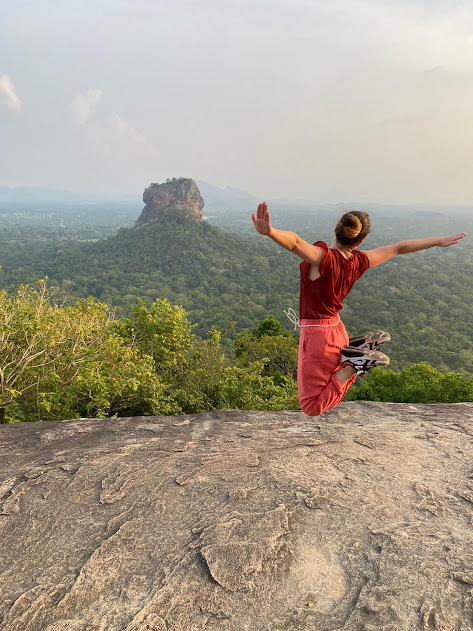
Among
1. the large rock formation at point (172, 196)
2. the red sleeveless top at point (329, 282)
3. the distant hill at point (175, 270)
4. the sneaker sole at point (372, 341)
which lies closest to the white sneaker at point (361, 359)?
the sneaker sole at point (372, 341)

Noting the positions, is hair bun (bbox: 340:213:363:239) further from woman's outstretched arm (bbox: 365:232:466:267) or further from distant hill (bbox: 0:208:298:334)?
distant hill (bbox: 0:208:298:334)

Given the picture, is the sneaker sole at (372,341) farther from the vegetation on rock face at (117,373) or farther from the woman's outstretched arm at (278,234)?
the vegetation on rock face at (117,373)

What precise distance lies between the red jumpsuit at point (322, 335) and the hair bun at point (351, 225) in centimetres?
24

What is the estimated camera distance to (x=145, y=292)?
71.8 m

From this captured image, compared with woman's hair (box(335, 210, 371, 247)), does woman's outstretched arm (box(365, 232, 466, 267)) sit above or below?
below

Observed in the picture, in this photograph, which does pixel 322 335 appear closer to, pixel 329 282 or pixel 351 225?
pixel 329 282

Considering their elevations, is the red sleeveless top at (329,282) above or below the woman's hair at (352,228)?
below

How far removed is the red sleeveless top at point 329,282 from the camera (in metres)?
3.31

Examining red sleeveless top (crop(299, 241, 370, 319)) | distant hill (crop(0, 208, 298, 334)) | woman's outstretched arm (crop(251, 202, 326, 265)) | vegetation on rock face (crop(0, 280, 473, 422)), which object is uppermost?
woman's outstretched arm (crop(251, 202, 326, 265))

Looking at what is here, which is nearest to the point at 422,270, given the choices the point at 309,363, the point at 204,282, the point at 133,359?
Result: the point at 204,282

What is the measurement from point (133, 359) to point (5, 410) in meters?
4.17

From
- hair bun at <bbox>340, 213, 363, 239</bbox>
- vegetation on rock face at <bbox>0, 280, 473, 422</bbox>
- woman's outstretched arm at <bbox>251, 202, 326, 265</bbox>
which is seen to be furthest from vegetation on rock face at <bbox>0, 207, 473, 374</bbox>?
woman's outstretched arm at <bbox>251, 202, 326, 265</bbox>

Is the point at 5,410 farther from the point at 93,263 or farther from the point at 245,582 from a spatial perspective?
the point at 93,263

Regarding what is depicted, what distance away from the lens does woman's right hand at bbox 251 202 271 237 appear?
2.57 m
